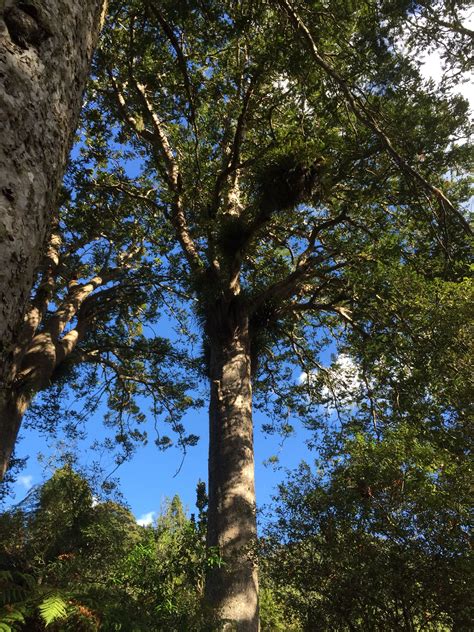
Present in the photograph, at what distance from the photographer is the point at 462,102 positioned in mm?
7109

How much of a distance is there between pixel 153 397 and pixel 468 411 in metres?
11.1

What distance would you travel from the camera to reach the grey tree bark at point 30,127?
121cm

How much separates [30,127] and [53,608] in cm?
319

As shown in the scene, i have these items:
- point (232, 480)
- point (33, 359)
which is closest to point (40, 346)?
point (33, 359)

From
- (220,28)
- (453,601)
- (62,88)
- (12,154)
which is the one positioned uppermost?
(220,28)

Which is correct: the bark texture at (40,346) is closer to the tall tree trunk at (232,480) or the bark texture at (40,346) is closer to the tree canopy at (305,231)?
the tree canopy at (305,231)

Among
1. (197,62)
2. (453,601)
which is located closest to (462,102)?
(197,62)

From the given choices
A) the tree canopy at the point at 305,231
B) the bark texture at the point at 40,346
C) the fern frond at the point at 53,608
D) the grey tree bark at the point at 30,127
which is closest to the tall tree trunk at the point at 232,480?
the tree canopy at the point at 305,231

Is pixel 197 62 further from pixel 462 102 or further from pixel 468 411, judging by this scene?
pixel 468 411

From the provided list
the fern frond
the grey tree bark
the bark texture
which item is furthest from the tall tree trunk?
the grey tree bark

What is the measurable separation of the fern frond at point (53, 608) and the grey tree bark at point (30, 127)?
226cm

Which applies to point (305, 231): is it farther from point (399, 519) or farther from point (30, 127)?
point (30, 127)

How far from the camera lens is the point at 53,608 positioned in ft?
10.1

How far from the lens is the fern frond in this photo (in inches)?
118
